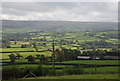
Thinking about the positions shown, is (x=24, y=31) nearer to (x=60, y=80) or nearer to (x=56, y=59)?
(x=56, y=59)

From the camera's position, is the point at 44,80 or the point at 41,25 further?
the point at 41,25

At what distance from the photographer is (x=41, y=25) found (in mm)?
42844

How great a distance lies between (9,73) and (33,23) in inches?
1332

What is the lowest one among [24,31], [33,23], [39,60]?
[39,60]

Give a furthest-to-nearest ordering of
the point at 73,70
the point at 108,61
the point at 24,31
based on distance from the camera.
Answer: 1. the point at 24,31
2. the point at 108,61
3. the point at 73,70

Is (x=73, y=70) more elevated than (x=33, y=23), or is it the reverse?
(x=33, y=23)

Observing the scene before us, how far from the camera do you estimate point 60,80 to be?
Answer: 8.63 m

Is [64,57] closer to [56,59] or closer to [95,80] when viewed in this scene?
[56,59]

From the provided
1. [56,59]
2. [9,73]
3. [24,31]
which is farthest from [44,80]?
[24,31]

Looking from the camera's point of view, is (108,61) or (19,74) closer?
(19,74)

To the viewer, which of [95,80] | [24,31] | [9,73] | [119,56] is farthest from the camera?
[24,31]

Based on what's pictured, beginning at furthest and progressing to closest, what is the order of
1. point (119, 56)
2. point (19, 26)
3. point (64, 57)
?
point (19, 26), point (64, 57), point (119, 56)

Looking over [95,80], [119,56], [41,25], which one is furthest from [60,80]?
[41,25]

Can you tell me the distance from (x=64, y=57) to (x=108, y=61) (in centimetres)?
612
